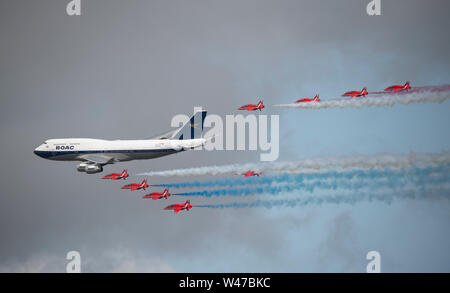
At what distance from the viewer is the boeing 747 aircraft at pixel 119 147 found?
424 feet

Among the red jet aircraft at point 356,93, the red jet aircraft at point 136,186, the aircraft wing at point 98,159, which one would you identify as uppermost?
the red jet aircraft at point 356,93

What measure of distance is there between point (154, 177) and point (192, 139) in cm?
856

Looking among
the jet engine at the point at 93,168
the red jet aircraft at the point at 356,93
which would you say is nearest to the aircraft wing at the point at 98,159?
the jet engine at the point at 93,168

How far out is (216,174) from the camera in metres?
123

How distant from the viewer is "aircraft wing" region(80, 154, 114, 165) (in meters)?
132

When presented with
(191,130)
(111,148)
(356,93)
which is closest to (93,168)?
(111,148)

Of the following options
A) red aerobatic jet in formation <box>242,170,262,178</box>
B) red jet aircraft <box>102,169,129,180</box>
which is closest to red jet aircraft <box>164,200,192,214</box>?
red aerobatic jet in formation <box>242,170,262,178</box>

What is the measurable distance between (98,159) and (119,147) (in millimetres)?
4103

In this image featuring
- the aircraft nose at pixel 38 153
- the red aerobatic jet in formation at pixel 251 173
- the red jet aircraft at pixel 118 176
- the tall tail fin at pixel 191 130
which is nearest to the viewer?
→ the red aerobatic jet in formation at pixel 251 173

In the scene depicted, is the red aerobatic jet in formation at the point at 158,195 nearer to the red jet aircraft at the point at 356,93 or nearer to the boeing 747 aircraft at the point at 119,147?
the boeing 747 aircraft at the point at 119,147
